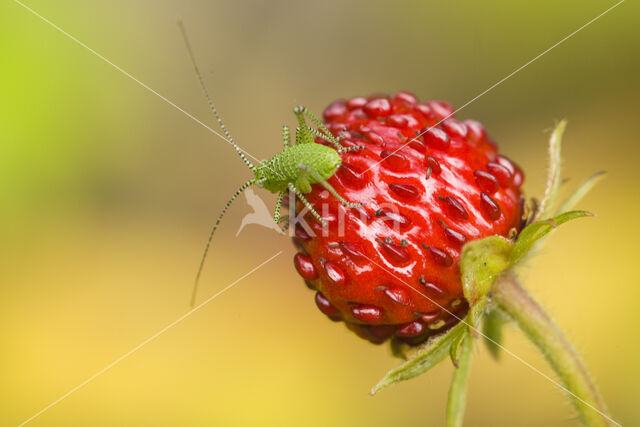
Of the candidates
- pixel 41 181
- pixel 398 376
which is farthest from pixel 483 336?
A: pixel 41 181

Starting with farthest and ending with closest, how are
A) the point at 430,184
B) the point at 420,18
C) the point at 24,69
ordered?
1. the point at 420,18
2. the point at 24,69
3. the point at 430,184

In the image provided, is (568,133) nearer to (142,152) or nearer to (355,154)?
(355,154)

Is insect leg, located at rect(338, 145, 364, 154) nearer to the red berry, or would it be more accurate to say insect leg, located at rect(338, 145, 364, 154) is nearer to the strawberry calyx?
the red berry

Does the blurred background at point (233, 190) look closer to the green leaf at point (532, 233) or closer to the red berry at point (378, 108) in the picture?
the green leaf at point (532, 233)

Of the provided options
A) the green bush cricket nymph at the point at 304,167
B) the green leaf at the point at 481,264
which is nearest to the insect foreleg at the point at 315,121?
the green bush cricket nymph at the point at 304,167

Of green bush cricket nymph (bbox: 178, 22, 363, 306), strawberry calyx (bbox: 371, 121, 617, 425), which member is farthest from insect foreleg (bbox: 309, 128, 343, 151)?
strawberry calyx (bbox: 371, 121, 617, 425)

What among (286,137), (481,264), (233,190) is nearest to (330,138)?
(286,137)

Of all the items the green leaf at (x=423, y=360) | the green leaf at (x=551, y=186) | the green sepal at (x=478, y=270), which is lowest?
the green leaf at (x=423, y=360)
